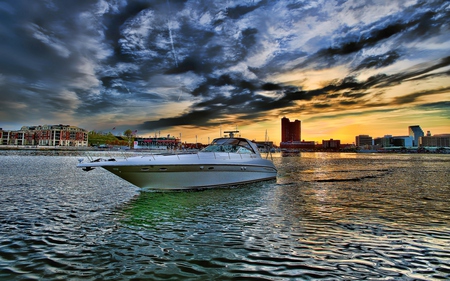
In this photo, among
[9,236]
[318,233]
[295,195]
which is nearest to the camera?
[9,236]

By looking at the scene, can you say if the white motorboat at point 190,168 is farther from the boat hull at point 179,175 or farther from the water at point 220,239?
the water at point 220,239

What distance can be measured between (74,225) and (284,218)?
740cm

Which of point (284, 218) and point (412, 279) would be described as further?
point (284, 218)

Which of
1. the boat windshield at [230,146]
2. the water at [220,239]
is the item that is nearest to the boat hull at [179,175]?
the boat windshield at [230,146]

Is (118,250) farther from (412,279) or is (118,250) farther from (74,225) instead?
(412,279)

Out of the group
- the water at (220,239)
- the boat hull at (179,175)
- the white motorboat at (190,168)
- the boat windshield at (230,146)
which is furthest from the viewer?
the boat windshield at (230,146)

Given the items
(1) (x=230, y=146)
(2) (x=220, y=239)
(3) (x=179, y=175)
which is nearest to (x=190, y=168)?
(3) (x=179, y=175)

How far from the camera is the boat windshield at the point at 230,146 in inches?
741

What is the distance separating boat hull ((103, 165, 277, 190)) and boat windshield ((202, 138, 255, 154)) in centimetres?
176

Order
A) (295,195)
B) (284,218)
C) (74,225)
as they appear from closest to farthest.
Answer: (74,225), (284,218), (295,195)

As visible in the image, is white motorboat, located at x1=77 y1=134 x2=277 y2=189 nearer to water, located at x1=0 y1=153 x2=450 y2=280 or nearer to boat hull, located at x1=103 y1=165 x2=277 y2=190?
boat hull, located at x1=103 y1=165 x2=277 y2=190

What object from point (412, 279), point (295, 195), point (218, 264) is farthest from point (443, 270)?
point (295, 195)

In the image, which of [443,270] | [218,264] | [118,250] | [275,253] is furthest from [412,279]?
[118,250]

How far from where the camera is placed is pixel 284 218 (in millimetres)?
9562
